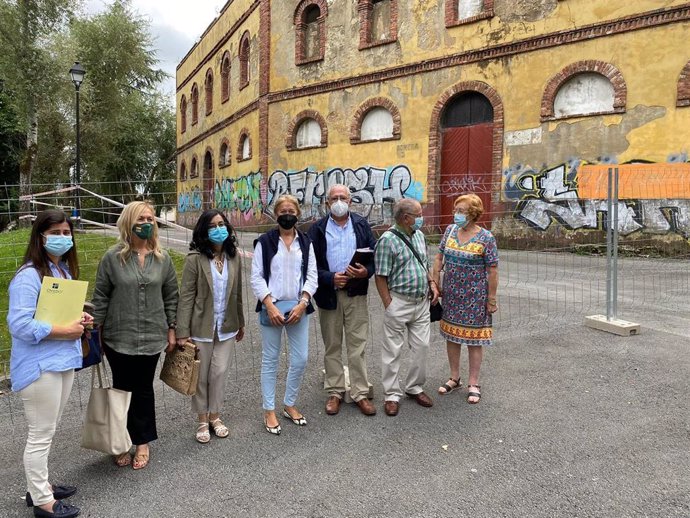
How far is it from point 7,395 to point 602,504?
184 inches

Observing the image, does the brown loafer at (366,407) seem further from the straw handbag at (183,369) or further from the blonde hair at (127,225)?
the blonde hair at (127,225)

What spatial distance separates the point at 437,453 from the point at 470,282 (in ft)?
4.76

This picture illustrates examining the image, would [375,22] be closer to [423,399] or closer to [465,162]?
[465,162]

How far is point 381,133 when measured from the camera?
1702cm

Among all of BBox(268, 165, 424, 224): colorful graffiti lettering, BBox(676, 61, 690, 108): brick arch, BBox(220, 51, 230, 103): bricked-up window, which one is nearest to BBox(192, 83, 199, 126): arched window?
BBox(220, 51, 230, 103): bricked-up window

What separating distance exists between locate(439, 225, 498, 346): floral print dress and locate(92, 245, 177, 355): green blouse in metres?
2.35

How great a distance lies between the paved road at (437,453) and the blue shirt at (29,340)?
80 cm

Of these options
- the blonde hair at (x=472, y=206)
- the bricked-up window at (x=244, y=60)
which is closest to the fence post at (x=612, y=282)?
the blonde hair at (x=472, y=206)

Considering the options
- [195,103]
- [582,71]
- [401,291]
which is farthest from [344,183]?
[195,103]

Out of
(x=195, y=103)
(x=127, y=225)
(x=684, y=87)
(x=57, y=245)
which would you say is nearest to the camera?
(x=57, y=245)

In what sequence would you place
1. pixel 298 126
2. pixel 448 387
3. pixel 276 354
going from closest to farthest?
pixel 276 354, pixel 448 387, pixel 298 126

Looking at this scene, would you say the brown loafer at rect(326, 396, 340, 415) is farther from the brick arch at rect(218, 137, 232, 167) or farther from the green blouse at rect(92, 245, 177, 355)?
the brick arch at rect(218, 137, 232, 167)

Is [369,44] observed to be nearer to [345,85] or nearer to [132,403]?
[345,85]

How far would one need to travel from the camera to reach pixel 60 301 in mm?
2699
